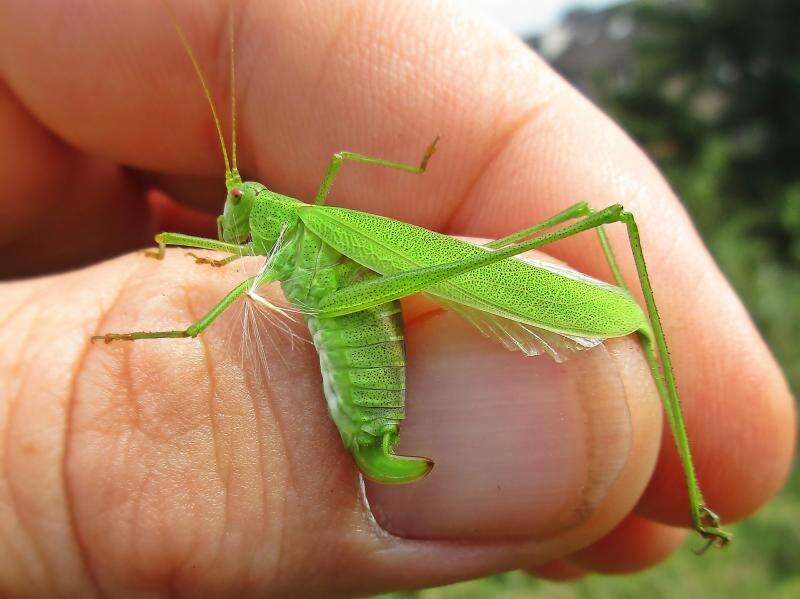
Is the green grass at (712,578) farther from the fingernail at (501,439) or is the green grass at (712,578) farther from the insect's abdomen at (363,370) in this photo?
the insect's abdomen at (363,370)

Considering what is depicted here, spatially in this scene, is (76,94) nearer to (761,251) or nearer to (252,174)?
(252,174)

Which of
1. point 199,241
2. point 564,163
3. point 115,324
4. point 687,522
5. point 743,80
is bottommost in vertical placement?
point 687,522

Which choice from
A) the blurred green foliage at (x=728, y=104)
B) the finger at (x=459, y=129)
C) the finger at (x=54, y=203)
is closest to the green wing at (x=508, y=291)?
the finger at (x=459, y=129)

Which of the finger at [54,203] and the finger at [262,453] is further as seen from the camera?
the finger at [54,203]

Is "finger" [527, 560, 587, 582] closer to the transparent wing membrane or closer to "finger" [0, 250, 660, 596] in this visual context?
"finger" [0, 250, 660, 596]

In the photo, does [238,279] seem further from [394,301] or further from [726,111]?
[726,111]

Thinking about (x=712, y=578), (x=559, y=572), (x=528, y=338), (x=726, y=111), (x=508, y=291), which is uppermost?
(x=726, y=111)

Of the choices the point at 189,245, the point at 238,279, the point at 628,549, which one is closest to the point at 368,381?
the point at 238,279

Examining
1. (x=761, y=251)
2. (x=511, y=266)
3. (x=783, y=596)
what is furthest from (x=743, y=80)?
(x=511, y=266)
